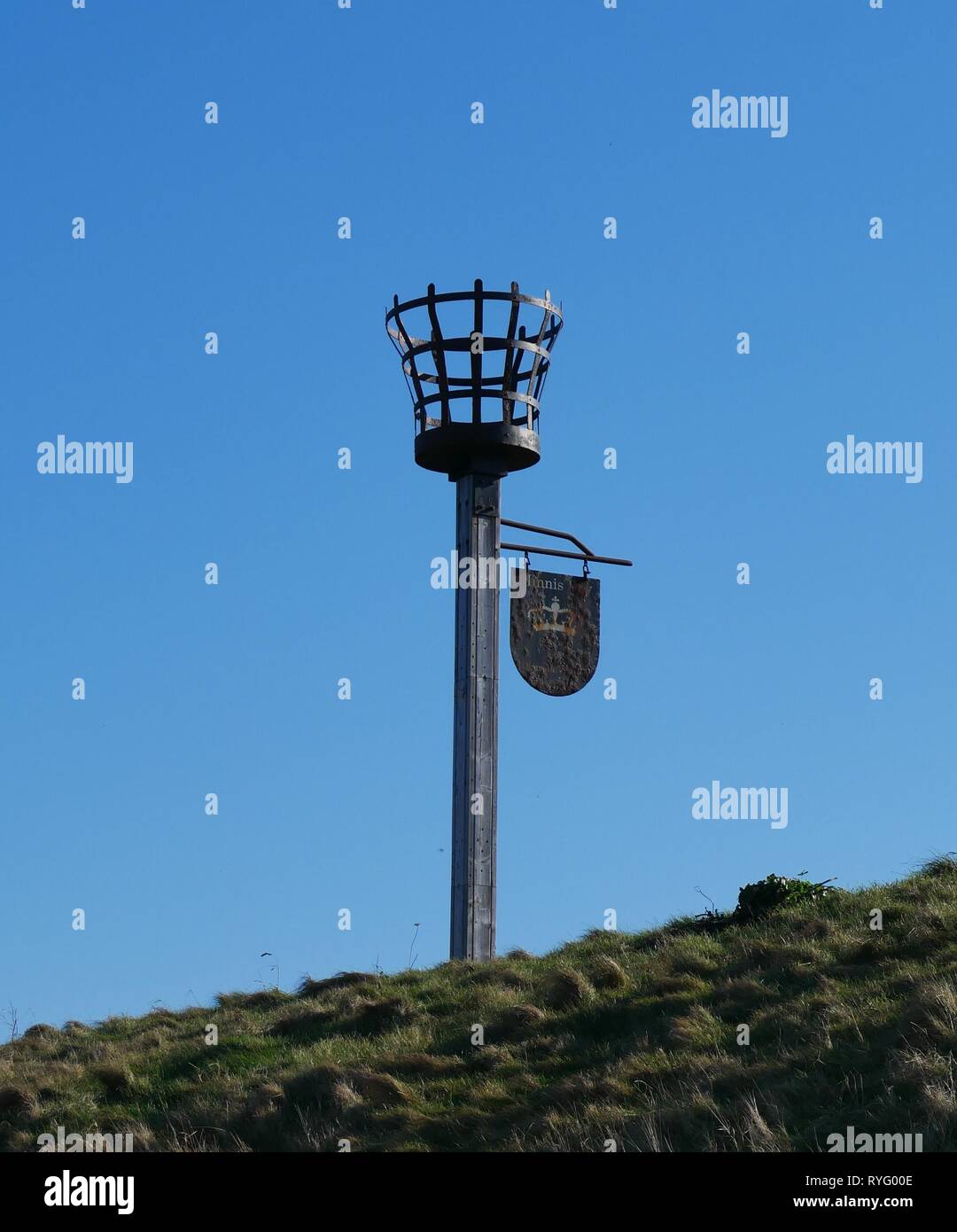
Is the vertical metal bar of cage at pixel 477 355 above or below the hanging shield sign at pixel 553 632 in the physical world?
above

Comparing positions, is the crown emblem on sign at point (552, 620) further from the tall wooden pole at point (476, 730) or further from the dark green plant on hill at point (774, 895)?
the dark green plant on hill at point (774, 895)

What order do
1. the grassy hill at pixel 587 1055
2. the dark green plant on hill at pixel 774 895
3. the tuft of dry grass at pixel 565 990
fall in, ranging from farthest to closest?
the dark green plant on hill at pixel 774 895
the tuft of dry grass at pixel 565 990
the grassy hill at pixel 587 1055

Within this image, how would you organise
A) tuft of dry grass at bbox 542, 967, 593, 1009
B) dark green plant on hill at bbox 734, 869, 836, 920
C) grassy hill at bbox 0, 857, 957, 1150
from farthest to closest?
1. dark green plant on hill at bbox 734, 869, 836, 920
2. tuft of dry grass at bbox 542, 967, 593, 1009
3. grassy hill at bbox 0, 857, 957, 1150

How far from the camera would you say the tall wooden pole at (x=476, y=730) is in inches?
715

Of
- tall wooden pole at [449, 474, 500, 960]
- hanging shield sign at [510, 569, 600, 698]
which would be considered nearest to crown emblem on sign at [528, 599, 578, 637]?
hanging shield sign at [510, 569, 600, 698]

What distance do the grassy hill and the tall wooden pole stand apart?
3.14ft

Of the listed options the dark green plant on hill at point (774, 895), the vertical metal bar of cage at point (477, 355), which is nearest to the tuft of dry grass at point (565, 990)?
the dark green plant on hill at point (774, 895)

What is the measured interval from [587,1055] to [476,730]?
6151 mm

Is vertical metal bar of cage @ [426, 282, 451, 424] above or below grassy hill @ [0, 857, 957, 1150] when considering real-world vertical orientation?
above

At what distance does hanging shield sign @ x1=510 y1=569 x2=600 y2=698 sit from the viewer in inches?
750

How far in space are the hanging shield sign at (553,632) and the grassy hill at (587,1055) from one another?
11.2ft

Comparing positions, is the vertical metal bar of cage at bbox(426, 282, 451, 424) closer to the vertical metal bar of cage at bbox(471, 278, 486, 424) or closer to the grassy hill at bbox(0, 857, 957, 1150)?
the vertical metal bar of cage at bbox(471, 278, 486, 424)

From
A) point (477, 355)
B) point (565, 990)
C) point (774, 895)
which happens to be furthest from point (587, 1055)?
point (477, 355)

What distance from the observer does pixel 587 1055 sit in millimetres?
12812
